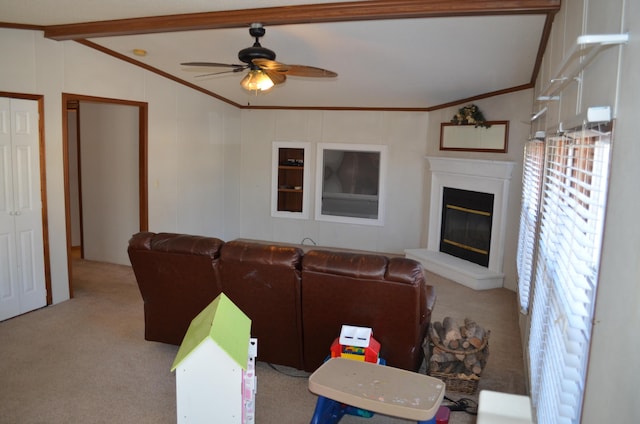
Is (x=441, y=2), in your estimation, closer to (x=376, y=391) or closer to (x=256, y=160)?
(x=376, y=391)

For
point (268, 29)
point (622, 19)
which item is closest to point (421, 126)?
point (268, 29)

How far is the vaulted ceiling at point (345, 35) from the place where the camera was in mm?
3598

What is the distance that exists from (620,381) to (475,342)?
2444mm

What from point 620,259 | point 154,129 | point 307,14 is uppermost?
point 307,14

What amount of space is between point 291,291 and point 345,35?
238cm

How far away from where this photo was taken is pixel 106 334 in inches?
167

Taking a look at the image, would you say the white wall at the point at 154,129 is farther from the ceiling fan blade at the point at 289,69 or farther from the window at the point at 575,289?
the window at the point at 575,289

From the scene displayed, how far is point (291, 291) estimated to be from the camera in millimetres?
3289

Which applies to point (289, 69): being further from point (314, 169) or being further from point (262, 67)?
point (314, 169)

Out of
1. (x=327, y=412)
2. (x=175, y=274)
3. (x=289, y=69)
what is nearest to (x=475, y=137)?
(x=289, y=69)

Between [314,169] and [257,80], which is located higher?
[257,80]

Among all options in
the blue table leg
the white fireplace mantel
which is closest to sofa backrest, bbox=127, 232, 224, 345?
the blue table leg

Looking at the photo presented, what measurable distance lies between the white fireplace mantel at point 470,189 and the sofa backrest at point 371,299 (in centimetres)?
297

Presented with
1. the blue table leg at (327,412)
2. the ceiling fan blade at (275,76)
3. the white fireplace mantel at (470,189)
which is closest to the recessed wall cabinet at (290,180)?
the white fireplace mantel at (470,189)
